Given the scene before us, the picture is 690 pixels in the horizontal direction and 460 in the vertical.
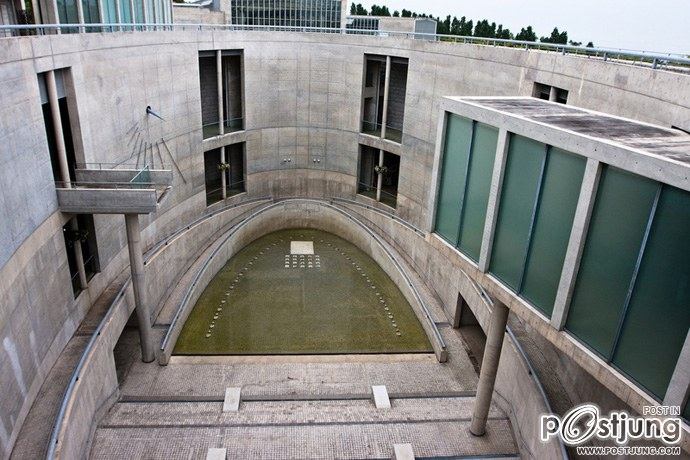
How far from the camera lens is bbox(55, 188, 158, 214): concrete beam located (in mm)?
13352

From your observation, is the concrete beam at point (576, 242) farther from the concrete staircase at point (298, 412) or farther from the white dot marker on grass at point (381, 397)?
the white dot marker on grass at point (381, 397)

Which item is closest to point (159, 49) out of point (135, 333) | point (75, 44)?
point (75, 44)

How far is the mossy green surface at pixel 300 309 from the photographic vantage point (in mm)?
17906

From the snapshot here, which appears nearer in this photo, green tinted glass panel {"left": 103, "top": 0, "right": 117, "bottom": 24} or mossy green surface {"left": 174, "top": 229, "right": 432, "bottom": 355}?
green tinted glass panel {"left": 103, "top": 0, "right": 117, "bottom": 24}

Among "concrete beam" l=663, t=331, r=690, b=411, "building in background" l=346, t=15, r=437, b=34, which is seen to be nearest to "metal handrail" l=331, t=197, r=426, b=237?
"building in background" l=346, t=15, r=437, b=34

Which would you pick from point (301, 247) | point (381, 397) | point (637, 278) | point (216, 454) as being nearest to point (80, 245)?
point (216, 454)

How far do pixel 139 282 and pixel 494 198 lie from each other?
10.8 metres

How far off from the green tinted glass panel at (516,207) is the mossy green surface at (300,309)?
8.34 m

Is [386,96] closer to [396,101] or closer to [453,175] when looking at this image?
[396,101]

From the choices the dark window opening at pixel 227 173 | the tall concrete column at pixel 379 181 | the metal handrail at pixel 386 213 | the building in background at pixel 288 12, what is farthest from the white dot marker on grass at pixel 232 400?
the building in background at pixel 288 12

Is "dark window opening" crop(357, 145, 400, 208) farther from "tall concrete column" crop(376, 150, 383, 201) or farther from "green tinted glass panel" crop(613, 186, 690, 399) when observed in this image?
"green tinted glass panel" crop(613, 186, 690, 399)

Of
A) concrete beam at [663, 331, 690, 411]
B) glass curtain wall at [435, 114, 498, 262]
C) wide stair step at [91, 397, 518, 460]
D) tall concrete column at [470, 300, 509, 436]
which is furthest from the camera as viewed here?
wide stair step at [91, 397, 518, 460]

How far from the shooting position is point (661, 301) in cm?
734

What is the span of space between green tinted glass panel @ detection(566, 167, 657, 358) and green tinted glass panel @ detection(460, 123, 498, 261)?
2574mm
